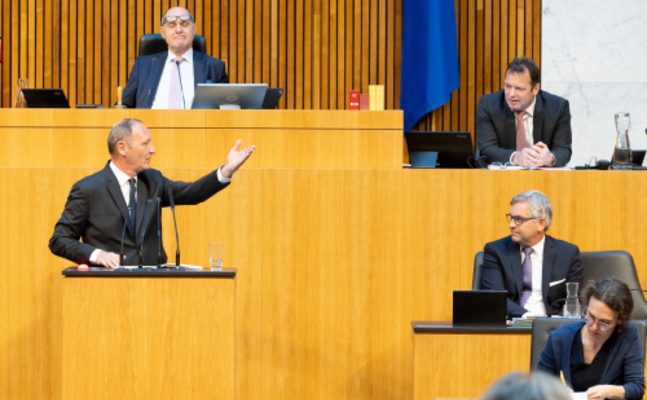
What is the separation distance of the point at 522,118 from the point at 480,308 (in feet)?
7.11

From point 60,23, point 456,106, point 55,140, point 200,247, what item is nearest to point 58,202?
point 55,140

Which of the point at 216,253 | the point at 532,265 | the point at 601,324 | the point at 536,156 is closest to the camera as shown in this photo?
the point at 601,324

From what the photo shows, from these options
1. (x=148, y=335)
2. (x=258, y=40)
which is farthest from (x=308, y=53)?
(x=148, y=335)

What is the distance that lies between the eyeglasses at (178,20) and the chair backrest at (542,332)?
3513 millimetres

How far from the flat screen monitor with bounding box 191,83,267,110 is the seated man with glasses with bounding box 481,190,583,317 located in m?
1.67

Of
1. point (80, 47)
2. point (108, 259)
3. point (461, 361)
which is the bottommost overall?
Answer: point (461, 361)

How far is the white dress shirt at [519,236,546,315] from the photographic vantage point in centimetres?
490

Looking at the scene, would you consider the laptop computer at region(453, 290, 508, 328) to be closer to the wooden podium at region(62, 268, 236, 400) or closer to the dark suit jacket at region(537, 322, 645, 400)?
the dark suit jacket at region(537, 322, 645, 400)

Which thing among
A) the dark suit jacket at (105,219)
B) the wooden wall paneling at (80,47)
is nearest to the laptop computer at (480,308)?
the dark suit jacket at (105,219)

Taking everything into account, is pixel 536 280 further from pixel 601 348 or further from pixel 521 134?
pixel 521 134

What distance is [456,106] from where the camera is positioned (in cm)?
849

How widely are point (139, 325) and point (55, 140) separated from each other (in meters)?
1.82

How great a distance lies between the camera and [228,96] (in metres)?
5.80

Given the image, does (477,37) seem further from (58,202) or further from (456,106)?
(58,202)
